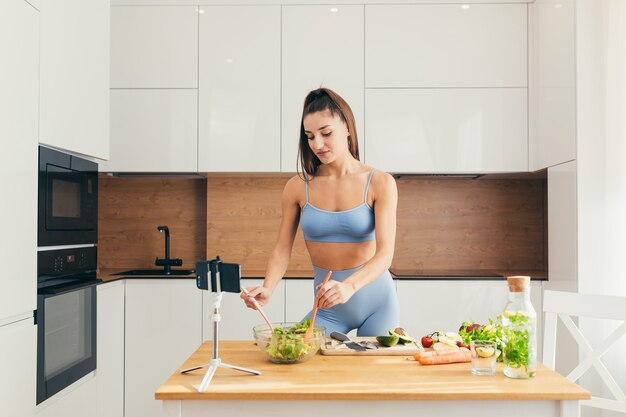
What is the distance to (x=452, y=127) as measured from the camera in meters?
3.66

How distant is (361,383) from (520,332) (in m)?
0.41

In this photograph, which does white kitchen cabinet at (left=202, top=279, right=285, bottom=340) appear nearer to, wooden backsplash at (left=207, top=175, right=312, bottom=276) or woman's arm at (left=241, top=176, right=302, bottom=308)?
wooden backsplash at (left=207, top=175, right=312, bottom=276)

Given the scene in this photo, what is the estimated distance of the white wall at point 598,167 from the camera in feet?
9.68

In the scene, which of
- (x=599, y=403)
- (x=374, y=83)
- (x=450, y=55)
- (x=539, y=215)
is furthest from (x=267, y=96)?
(x=599, y=403)

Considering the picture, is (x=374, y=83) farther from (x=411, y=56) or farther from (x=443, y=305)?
(x=443, y=305)

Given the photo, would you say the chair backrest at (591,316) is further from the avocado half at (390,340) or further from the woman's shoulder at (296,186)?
the woman's shoulder at (296,186)

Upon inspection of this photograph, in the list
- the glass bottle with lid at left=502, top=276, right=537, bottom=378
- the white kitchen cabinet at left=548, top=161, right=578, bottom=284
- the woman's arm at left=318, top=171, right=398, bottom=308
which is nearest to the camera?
the glass bottle with lid at left=502, top=276, right=537, bottom=378

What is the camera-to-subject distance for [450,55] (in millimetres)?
3658

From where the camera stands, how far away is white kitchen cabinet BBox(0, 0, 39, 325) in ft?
6.84

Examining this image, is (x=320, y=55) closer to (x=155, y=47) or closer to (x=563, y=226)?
(x=155, y=47)

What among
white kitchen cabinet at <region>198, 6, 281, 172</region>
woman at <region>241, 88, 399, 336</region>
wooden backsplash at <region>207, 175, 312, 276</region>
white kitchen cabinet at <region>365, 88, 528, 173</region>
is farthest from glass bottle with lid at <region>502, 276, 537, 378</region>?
wooden backsplash at <region>207, 175, 312, 276</region>

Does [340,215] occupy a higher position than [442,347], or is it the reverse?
[340,215]

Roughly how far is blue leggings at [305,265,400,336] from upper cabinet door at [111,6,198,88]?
197 centimetres

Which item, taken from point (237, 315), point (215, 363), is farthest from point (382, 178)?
point (237, 315)
